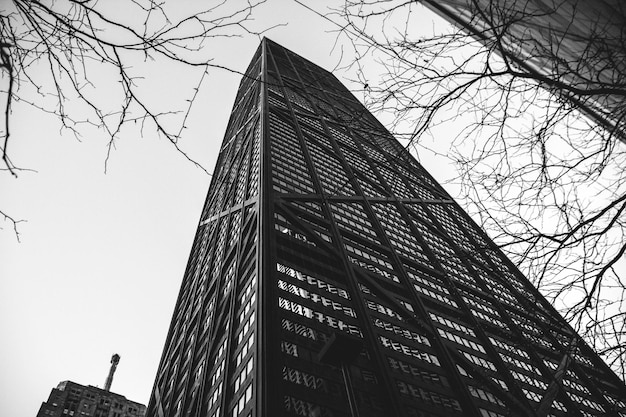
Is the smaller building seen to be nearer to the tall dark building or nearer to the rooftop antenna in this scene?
the rooftop antenna

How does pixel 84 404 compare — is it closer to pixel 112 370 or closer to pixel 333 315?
pixel 112 370

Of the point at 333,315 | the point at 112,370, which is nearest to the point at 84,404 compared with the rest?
the point at 112,370

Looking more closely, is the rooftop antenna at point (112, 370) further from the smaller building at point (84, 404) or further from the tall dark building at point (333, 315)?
the tall dark building at point (333, 315)

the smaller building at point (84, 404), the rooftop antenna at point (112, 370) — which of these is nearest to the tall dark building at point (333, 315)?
the smaller building at point (84, 404)

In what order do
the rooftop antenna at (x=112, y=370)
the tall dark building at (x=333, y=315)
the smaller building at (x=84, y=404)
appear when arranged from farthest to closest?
the rooftop antenna at (x=112, y=370), the smaller building at (x=84, y=404), the tall dark building at (x=333, y=315)

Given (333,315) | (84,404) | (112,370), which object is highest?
(112,370)

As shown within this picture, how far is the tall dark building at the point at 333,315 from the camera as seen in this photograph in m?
24.2

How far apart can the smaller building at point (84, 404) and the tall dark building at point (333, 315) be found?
125 ft

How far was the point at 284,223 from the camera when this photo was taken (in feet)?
132

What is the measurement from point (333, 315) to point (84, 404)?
236ft

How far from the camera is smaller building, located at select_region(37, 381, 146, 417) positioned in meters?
73.8

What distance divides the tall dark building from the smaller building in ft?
125

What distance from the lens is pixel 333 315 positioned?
31547mm

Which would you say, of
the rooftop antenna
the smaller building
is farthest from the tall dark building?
the rooftop antenna
